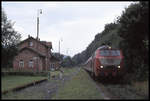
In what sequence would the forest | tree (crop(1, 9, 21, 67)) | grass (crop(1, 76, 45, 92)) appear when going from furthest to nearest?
tree (crop(1, 9, 21, 67)) < grass (crop(1, 76, 45, 92)) < the forest

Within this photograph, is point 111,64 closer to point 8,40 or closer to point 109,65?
point 109,65

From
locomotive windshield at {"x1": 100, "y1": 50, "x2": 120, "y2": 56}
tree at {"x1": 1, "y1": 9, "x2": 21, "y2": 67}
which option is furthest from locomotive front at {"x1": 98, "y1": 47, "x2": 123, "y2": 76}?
tree at {"x1": 1, "y1": 9, "x2": 21, "y2": 67}

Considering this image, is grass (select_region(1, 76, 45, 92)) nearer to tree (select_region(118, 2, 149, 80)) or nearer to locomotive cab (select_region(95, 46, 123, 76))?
locomotive cab (select_region(95, 46, 123, 76))

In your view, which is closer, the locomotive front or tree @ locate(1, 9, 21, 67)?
the locomotive front

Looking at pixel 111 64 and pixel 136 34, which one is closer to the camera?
pixel 111 64

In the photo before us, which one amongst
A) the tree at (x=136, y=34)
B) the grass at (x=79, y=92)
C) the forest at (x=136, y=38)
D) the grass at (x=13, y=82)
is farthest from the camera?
the grass at (x=13, y=82)

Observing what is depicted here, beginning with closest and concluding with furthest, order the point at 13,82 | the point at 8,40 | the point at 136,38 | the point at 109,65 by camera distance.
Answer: the point at 109,65
the point at 136,38
the point at 13,82
the point at 8,40

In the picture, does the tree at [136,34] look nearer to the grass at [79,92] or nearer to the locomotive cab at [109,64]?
the locomotive cab at [109,64]

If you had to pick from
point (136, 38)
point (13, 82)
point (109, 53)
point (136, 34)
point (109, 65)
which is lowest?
point (13, 82)

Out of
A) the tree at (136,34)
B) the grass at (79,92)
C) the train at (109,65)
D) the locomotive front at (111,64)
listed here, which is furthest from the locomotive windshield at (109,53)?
the grass at (79,92)

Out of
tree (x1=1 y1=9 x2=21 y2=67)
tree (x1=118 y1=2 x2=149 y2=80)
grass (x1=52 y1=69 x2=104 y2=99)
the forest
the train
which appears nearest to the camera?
grass (x1=52 y1=69 x2=104 y2=99)

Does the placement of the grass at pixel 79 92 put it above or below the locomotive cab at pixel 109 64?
below

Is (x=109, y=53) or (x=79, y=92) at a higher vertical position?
(x=109, y=53)

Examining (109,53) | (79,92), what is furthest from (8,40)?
(79,92)
